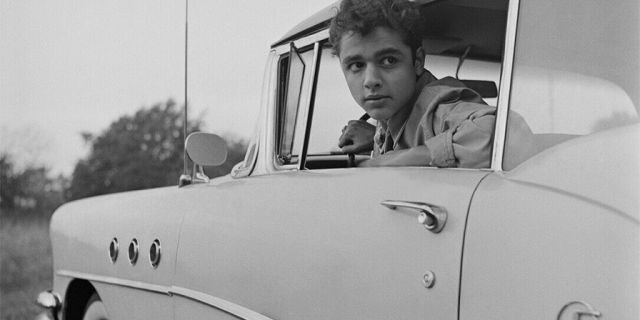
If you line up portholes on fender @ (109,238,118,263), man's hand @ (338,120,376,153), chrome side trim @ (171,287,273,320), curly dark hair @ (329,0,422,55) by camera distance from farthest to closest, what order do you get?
portholes on fender @ (109,238,118,263) < man's hand @ (338,120,376,153) < chrome side trim @ (171,287,273,320) < curly dark hair @ (329,0,422,55)

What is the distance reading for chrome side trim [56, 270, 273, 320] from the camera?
8.66 ft

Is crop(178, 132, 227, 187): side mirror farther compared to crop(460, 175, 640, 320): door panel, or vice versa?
crop(178, 132, 227, 187): side mirror

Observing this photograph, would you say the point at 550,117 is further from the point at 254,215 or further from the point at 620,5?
the point at 254,215

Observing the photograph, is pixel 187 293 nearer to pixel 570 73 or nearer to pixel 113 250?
pixel 113 250

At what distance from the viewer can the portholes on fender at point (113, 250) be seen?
3818 mm

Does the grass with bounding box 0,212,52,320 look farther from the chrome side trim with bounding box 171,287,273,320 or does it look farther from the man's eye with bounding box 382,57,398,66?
the man's eye with bounding box 382,57,398,66

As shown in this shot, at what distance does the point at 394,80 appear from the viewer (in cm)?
249

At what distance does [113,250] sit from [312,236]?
5.77 feet

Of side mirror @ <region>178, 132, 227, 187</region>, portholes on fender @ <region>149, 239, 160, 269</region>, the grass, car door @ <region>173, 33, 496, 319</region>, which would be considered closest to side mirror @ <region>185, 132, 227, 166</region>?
side mirror @ <region>178, 132, 227, 187</region>

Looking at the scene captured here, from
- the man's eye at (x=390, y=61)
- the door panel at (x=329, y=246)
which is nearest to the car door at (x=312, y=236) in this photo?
the door panel at (x=329, y=246)

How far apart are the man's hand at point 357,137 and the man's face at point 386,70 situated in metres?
0.28

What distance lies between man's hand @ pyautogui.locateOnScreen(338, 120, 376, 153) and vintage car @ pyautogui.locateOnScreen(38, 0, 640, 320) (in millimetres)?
39

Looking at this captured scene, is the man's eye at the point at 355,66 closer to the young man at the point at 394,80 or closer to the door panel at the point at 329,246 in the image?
the young man at the point at 394,80

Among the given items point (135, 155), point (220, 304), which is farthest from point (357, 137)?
point (135, 155)
